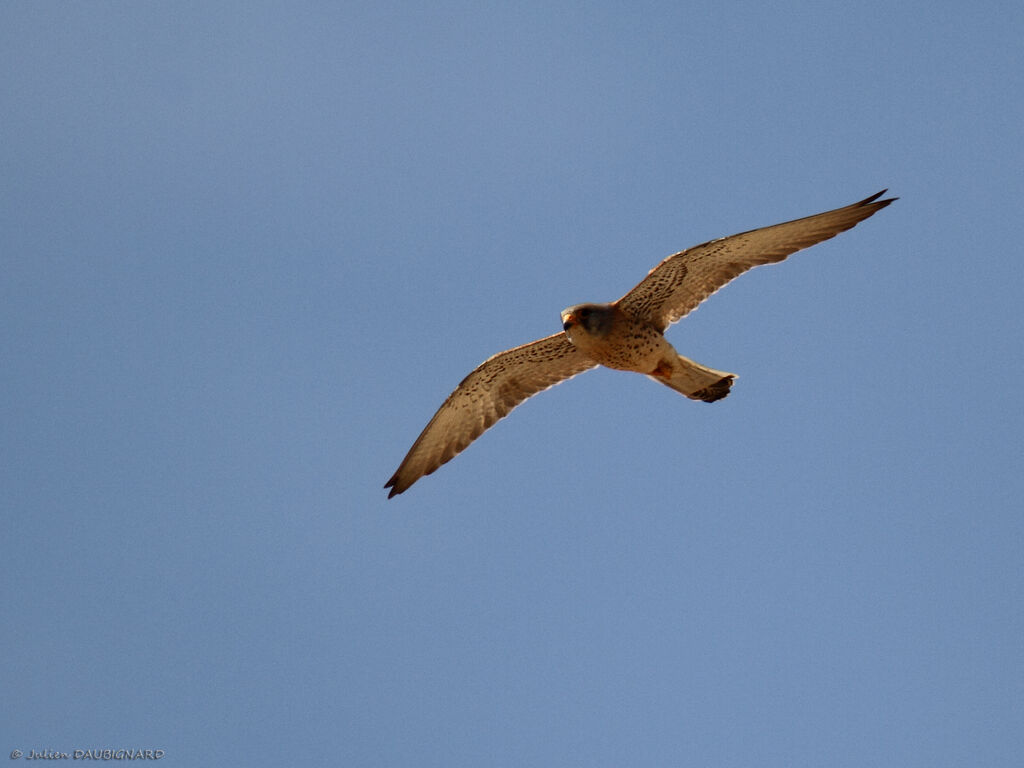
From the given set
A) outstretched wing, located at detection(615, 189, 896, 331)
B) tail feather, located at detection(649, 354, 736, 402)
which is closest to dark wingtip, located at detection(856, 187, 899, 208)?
outstretched wing, located at detection(615, 189, 896, 331)

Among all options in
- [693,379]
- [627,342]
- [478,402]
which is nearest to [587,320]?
[627,342]

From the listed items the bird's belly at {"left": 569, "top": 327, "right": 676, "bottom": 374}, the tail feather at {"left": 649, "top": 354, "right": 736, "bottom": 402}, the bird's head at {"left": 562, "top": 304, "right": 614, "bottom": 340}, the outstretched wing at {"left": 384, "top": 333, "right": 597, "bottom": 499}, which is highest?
the outstretched wing at {"left": 384, "top": 333, "right": 597, "bottom": 499}

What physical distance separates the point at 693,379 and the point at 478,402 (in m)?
2.86

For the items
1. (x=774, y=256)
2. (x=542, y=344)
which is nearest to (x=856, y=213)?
(x=774, y=256)

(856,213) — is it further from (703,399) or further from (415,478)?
(415,478)

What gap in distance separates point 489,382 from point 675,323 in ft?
8.44

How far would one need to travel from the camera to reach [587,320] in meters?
9.75

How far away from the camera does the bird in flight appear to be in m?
9.60

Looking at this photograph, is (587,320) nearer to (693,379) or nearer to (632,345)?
(632,345)

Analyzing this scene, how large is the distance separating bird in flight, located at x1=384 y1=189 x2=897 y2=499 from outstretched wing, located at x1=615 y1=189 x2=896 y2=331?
1 centimetres

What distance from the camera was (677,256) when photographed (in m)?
9.48

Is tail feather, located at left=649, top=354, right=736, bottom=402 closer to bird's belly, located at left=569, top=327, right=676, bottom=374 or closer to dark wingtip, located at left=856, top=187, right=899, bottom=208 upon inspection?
bird's belly, located at left=569, top=327, right=676, bottom=374

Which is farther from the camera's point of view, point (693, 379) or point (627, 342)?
point (693, 379)

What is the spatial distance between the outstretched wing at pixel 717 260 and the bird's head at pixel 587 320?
0.33 m
